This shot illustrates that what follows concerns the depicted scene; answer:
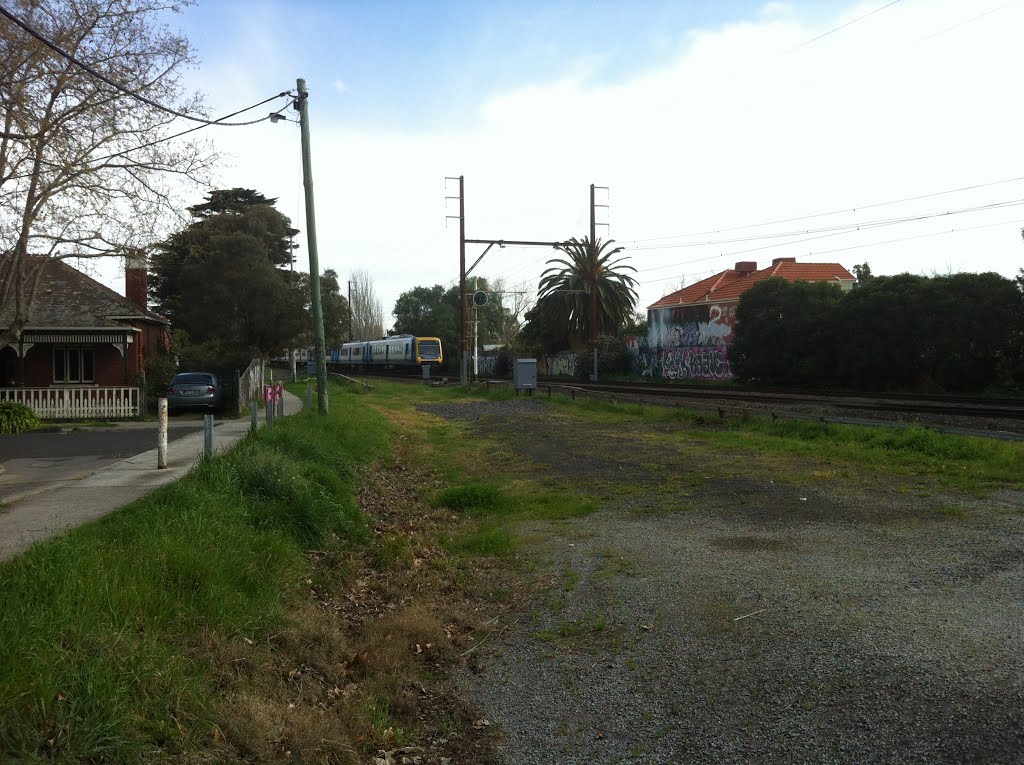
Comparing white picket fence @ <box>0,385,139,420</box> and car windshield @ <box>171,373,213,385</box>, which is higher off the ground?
car windshield @ <box>171,373,213,385</box>

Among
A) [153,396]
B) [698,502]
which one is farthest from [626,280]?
[698,502]

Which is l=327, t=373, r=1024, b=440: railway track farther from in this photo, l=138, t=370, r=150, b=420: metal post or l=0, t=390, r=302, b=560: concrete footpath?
l=138, t=370, r=150, b=420: metal post

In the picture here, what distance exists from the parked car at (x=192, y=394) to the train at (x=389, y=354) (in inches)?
1167

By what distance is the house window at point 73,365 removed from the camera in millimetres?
28359

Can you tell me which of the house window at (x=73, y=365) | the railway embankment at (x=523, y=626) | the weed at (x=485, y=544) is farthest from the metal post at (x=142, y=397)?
the weed at (x=485, y=544)

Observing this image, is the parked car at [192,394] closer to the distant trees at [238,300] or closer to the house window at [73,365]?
the house window at [73,365]

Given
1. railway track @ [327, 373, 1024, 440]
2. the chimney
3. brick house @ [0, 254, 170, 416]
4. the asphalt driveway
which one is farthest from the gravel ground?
the chimney

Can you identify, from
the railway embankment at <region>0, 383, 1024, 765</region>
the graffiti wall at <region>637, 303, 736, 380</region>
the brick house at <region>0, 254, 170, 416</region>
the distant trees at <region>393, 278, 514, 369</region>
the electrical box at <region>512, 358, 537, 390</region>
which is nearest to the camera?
the railway embankment at <region>0, 383, 1024, 765</region>

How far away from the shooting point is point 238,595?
19.0 ft

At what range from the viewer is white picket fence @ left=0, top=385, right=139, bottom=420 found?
2300cm

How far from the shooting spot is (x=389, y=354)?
2635 inches

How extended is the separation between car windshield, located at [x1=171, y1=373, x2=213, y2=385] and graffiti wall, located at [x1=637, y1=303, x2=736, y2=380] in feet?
86.5

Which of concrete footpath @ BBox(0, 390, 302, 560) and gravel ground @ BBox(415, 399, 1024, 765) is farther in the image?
concrete footpath @ BBox(0, 390, 302, 560)

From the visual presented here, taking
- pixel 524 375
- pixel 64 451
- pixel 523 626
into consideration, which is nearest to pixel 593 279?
pixel 524 375
